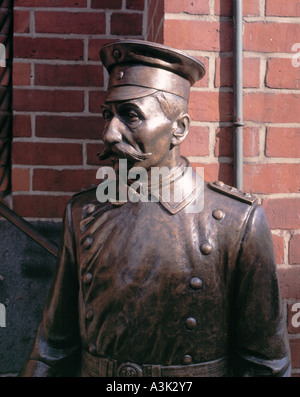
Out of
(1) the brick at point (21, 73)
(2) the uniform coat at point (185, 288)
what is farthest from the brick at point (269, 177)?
(1) the brick at point (21, 73)

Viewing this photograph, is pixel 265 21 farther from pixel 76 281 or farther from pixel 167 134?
pixel 76 281

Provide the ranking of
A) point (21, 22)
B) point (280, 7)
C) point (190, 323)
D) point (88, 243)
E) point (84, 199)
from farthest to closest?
point (21, 22) < point (280, 7) < point (84, 199) < point (88, 243) < point (190, 323)

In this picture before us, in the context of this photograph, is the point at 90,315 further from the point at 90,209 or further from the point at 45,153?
the point at 45,153

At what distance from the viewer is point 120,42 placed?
42.9 inches

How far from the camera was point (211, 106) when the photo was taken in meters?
1.40

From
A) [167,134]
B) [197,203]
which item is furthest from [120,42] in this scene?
[197,203]

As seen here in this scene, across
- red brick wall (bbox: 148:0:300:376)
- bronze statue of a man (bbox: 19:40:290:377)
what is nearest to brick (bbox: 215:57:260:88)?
red brick wall (bbox: 148:0:300:376)

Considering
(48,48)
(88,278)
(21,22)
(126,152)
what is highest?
(21,22)

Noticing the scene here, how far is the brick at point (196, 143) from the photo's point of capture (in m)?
1.39

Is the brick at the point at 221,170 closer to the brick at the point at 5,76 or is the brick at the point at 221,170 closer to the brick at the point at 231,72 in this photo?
the brick at the point at 231,72

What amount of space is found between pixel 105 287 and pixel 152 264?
0.15m

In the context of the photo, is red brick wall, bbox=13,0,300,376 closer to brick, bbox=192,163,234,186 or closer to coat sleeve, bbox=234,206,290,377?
brick, bbox=192,163,234,186

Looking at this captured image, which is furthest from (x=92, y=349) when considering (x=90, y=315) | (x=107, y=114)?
(x=107, y=114)

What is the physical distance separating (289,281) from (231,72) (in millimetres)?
748
